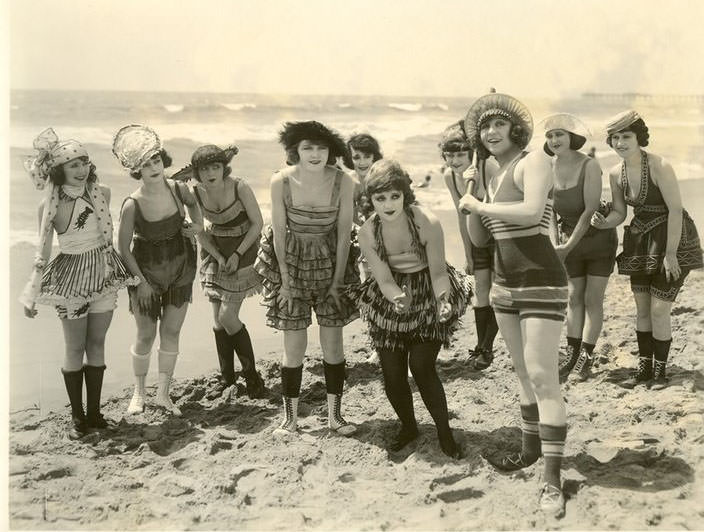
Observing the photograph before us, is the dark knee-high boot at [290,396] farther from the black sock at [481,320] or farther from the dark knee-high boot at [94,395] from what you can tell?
the black sock at [481,320]

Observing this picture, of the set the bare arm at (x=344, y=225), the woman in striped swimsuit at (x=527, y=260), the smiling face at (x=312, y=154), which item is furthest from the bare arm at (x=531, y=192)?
the smiling face at (x=312, y=154)

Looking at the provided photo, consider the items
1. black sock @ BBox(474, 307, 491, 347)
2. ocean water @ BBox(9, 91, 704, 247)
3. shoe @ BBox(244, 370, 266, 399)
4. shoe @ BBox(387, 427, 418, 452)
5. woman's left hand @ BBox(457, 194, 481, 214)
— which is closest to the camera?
woman's left hand @ BBox(457, 194, 481, 214)

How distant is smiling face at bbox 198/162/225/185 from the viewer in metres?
4.77

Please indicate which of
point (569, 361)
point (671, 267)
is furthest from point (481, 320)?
point (671, 267)

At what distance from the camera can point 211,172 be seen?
478cm

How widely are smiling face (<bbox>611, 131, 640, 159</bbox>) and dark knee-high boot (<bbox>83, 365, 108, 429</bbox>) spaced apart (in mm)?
3512

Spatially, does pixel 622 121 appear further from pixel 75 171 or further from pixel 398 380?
pixel 75 171

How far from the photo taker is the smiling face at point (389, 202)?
375 centimetres

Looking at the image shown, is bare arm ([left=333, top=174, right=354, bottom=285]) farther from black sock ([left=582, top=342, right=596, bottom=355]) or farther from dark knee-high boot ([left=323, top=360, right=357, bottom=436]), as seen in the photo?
black sock ([left=582, top=342, right=596, bottom=355])

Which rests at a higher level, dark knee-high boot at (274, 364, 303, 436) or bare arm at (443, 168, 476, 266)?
bare arm at (443, 168, 476, 266)

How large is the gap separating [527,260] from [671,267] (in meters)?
1.59

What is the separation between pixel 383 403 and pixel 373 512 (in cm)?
125

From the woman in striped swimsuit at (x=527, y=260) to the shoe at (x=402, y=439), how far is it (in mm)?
799

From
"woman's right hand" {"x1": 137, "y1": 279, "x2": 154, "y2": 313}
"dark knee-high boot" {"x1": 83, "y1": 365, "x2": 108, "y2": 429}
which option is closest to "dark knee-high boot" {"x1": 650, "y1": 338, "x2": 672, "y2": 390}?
"woman's right hand" {"x1": 137, "y1": 279, "x2": 154, "y2": 313}
